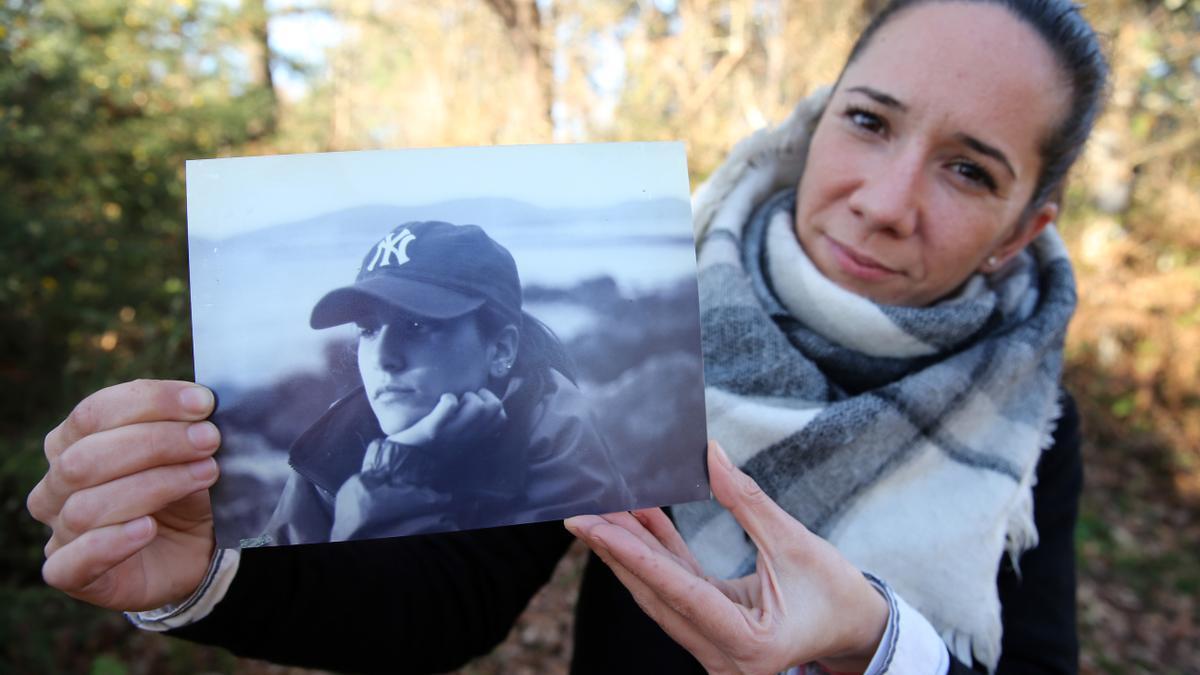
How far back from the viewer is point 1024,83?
1209 mm

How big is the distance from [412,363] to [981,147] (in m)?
1.12

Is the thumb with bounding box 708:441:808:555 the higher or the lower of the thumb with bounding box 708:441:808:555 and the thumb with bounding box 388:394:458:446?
the lower

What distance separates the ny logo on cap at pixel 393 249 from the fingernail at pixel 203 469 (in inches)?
13.3

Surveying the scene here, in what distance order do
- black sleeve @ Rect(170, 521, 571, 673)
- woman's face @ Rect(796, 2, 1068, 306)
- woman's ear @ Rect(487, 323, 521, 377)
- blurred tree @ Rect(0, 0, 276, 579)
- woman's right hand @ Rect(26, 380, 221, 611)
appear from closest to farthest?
woman's right hand @ Rect(26, 380, 221, 611), woman's ear @ Rect(487, 323, 521, 377), black sleeve @ Rect(170, 521, 571, 673), woman's face @ Rect(796, 2, 1068, 306), blurred tree @ Rect(0, 0, 276, 579)

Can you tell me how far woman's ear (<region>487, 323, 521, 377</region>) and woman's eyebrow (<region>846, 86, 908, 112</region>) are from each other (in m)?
0.87

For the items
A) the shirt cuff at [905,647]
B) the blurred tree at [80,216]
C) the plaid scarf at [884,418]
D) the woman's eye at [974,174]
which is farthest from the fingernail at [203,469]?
the blurred tree at [80,216]

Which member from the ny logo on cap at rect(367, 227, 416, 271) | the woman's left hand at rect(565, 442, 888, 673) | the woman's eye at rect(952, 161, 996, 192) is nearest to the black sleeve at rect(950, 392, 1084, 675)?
the woman's left hand at rect(565, 442, 888, 673)

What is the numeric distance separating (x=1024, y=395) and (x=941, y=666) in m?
0.73

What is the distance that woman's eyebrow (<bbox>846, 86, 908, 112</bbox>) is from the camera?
4.04ft

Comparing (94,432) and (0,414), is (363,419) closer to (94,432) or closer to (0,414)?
(94,432)

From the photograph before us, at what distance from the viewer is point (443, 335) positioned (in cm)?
90

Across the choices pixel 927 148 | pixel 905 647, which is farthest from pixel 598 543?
pixel 927 148

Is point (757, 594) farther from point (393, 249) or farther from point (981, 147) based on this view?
point (981, 147)

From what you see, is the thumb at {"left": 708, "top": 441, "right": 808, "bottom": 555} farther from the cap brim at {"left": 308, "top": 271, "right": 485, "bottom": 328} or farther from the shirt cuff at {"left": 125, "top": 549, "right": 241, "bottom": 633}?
the shirt cuff at {"left": 125, "top": 549, "right": 241, "bottom": 633}
